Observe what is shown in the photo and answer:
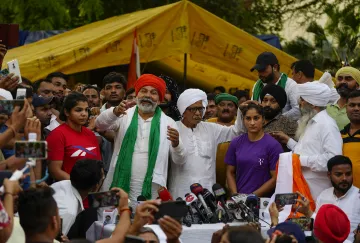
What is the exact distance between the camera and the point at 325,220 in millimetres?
7875

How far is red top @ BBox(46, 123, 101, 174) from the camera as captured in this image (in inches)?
385

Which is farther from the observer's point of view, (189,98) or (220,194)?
(189,98)

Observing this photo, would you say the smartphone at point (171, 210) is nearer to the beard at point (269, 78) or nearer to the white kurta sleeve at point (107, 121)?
the white kurta sleeve at point (107, 121)

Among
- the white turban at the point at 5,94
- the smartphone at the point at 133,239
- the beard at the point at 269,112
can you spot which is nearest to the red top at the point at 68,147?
the white turban at the point at 5,94

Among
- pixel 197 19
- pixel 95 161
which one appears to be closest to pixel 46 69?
pixel 197 19

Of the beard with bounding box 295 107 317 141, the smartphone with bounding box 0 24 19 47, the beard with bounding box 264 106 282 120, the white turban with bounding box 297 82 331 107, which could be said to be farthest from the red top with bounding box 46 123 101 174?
the white turban with bounding box 297 82 331 107

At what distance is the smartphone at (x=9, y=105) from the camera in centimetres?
744

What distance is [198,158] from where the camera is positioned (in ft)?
34.1

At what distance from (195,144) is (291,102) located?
54.6 inches

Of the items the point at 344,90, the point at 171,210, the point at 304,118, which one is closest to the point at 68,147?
the point at 304,118

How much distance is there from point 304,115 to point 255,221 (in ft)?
5.93

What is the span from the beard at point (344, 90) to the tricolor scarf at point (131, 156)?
212 cm

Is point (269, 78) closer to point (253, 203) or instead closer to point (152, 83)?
point (152, 83)

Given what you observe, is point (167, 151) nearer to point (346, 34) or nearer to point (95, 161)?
point (95, 161)
